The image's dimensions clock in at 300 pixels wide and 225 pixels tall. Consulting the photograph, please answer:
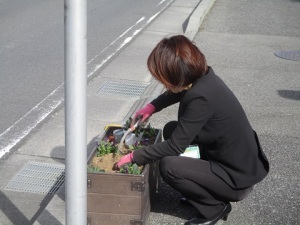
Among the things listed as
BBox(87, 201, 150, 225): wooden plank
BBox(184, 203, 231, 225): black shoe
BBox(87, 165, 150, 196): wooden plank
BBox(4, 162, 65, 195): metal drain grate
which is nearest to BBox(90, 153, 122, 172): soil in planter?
BBox(87, 165, 150, 196): wooden plank

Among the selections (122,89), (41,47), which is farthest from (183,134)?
(41,47)

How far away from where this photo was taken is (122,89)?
6.97 meters

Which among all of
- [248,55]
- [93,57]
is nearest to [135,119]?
[93,57]

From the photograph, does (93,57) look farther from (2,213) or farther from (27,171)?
(2,213)

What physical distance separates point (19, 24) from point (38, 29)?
63cm

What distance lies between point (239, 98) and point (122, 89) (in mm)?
1456

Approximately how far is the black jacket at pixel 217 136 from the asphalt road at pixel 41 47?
216 cm

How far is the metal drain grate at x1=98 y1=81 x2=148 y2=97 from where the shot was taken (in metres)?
6.80

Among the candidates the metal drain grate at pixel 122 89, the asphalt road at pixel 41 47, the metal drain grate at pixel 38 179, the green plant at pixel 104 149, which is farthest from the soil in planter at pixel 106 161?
the metal drain grate at pixel 122 89

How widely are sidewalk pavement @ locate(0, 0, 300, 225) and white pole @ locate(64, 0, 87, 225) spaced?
914mm

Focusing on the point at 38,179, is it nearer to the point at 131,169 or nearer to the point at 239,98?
the point at 131,169

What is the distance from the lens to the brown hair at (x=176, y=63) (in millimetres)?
3342

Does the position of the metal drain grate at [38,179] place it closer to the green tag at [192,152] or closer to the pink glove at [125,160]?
the pink glove at [125,160]

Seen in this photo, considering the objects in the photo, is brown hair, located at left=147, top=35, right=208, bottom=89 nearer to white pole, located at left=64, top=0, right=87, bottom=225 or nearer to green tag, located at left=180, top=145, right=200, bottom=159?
green tag, located at left=180, top=145, right=200, bottom=159
